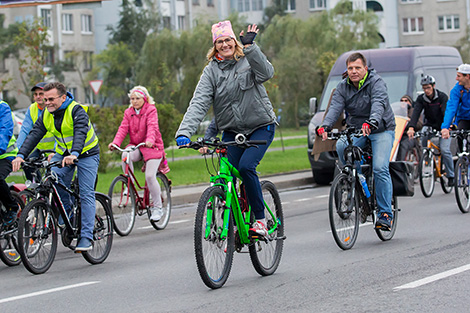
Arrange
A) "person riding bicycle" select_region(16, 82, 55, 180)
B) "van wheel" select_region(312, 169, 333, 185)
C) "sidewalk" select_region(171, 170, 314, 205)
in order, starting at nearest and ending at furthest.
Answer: "person riding bicycle" select_region(16, 82, 55, 180), "sidewalk" select_region(171, 170, 314, 205), "van wheel" select_region(312, 169, 333, 185)

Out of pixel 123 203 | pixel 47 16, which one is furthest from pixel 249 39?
pixel 47 16

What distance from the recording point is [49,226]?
354 inches

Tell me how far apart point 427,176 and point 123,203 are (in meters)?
5.81

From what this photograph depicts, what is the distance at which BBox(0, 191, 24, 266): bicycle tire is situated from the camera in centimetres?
953

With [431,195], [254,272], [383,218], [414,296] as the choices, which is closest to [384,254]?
[383,218]

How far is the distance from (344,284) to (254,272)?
114 centimetres

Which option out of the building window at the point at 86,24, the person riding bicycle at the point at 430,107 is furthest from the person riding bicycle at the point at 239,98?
the building window at the point at 86,24

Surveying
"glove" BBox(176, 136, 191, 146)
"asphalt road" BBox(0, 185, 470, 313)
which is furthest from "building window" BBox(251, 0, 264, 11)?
"glove" BBox(176, 136, 191, 146)

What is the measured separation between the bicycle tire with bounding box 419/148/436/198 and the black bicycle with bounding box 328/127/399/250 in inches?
228

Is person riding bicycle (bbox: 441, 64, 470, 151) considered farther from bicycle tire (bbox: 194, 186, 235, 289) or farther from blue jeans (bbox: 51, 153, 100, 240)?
bicycle tire (bbox: 194, 186, 235, 289)

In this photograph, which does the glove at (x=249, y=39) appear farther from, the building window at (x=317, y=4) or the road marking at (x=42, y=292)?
the building window at (x=317, y=4)

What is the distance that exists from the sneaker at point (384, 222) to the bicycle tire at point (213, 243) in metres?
2.74

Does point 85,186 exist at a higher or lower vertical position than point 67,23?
lower

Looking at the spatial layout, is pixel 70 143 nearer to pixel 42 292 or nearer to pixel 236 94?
pixel 42 292
